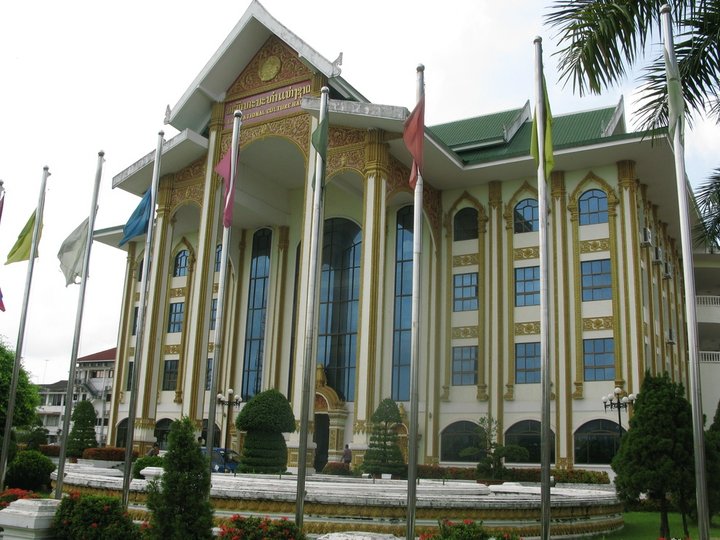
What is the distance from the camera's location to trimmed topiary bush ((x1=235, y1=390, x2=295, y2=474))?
1892 cm

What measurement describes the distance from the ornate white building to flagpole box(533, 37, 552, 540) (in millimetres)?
13455

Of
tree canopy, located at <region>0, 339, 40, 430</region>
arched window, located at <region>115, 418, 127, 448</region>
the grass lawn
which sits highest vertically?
tree canopy, located at <region>0, 339, 40, 430</region>

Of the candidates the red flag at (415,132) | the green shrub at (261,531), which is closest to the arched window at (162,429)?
the red flag at (415,132)

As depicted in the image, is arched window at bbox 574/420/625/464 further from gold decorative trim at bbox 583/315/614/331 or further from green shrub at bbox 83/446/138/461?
green shrub at bbox 83/446/138/461

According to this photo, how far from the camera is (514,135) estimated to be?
30828mm

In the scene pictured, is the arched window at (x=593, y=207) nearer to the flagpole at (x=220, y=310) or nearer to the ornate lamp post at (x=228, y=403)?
the ornate lamp post at (x=228, y=403)

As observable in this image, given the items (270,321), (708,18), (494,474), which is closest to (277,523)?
(708,18)

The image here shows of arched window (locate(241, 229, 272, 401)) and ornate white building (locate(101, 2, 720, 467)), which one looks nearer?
ornate white building (locate(101, 2, 720, 467))

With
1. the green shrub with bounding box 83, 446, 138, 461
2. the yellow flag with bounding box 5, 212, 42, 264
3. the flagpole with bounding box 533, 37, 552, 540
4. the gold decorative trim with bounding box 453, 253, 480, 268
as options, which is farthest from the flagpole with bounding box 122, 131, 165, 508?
the gold decorative trim with bounding box 453, 253, 480, 268

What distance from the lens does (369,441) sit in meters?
22.0

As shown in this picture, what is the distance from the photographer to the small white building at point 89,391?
5912cm

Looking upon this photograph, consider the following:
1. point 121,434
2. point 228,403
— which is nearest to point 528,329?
point 228,403

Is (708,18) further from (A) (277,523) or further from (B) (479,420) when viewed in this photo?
(B) (479,420)

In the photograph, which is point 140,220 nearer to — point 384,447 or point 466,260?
point 384,447
